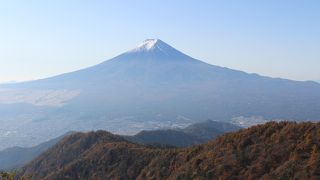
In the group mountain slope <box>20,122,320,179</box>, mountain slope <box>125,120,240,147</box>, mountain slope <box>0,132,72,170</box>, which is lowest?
mountain slope <box>0,132,72,170</box>

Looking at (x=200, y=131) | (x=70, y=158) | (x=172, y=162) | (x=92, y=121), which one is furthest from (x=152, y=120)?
(x=172, y=162)

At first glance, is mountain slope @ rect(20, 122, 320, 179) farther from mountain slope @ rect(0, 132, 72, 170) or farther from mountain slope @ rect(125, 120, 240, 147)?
mountain slope @ rect(0, 132, 72, 170)

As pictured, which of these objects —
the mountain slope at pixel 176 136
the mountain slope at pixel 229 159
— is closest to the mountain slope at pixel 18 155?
the mountain slope at pixel 176 136

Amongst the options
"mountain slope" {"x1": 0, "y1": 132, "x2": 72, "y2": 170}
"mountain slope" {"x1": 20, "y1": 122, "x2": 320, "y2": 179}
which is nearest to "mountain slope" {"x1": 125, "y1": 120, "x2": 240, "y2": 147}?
"mountain slope" {"x1": 0, "y1": 132, "x2": 72, "y2": 170}

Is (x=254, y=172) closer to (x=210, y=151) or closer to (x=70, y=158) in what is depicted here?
(x=210, y=151)

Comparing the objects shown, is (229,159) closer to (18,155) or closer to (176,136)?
(176,136)

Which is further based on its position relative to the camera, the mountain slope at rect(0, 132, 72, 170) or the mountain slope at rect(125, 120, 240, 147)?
the mountain slope at rect(0, 132, 72, 170)

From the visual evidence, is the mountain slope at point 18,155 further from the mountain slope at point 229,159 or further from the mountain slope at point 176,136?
the mountain slope at point 229,159

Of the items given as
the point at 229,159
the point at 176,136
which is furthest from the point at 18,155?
the point at 229,159
